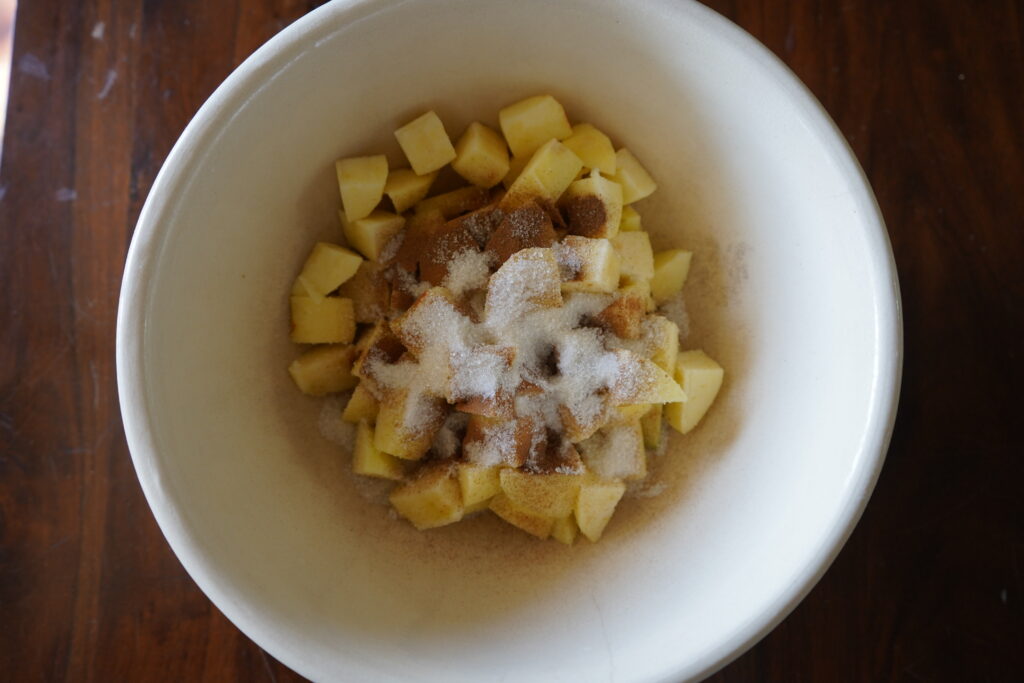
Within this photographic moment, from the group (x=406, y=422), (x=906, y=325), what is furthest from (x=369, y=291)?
(x=906, y=325)

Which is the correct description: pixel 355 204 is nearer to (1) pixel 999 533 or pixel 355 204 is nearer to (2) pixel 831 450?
(2) pixel 831 450

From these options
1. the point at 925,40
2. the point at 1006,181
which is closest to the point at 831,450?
the point at 1006,181

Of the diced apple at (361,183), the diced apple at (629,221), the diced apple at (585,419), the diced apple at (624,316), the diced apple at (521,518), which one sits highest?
the diced apple at (361,183)

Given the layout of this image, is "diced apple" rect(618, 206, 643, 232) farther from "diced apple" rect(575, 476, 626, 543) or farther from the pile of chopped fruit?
"diced apple" rect(575, 476, 626, 543)

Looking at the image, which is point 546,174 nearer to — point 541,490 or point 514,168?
point 514,168

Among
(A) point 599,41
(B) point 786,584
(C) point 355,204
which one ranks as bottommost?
(B) point 786,584

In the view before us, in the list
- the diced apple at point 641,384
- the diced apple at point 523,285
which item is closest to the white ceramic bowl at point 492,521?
the diced apple at point 641,384

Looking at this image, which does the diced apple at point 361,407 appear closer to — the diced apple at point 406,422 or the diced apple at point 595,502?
the diced apple at point 406,422

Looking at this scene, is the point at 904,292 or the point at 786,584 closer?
the point at 786,584
